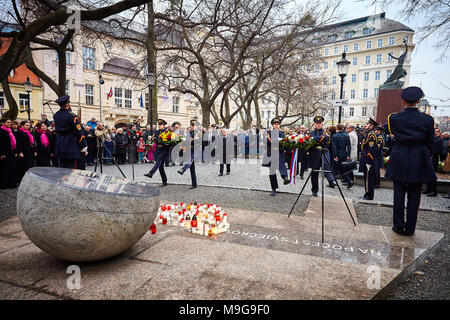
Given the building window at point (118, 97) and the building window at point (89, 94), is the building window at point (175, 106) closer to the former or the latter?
the building window at point (118, 97)

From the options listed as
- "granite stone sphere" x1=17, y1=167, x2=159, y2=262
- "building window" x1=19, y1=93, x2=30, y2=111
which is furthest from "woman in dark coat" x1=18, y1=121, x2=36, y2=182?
"building window" x1=19, y1=93, x2=30, y2=111

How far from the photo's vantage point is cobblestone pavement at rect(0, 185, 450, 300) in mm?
3111

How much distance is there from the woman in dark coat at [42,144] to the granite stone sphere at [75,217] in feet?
30.4

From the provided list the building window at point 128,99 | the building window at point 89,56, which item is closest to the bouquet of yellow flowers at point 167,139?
the building window at point 89,56

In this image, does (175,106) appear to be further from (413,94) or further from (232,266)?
(232,266)

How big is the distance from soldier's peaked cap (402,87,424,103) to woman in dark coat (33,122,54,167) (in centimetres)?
1199

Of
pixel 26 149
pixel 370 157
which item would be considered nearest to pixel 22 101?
pixel 26 149

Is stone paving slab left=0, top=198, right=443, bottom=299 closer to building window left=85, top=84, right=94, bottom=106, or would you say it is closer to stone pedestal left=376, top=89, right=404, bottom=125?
stone pedestal left=376, top=89, right=404, bottom=125

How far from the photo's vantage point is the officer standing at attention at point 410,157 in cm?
448

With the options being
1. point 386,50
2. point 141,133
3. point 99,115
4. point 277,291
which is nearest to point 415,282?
point 277,291

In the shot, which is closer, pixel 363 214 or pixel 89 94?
pixel 363 214

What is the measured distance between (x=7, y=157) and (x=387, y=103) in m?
16.4

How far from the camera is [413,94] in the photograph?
4566mm
